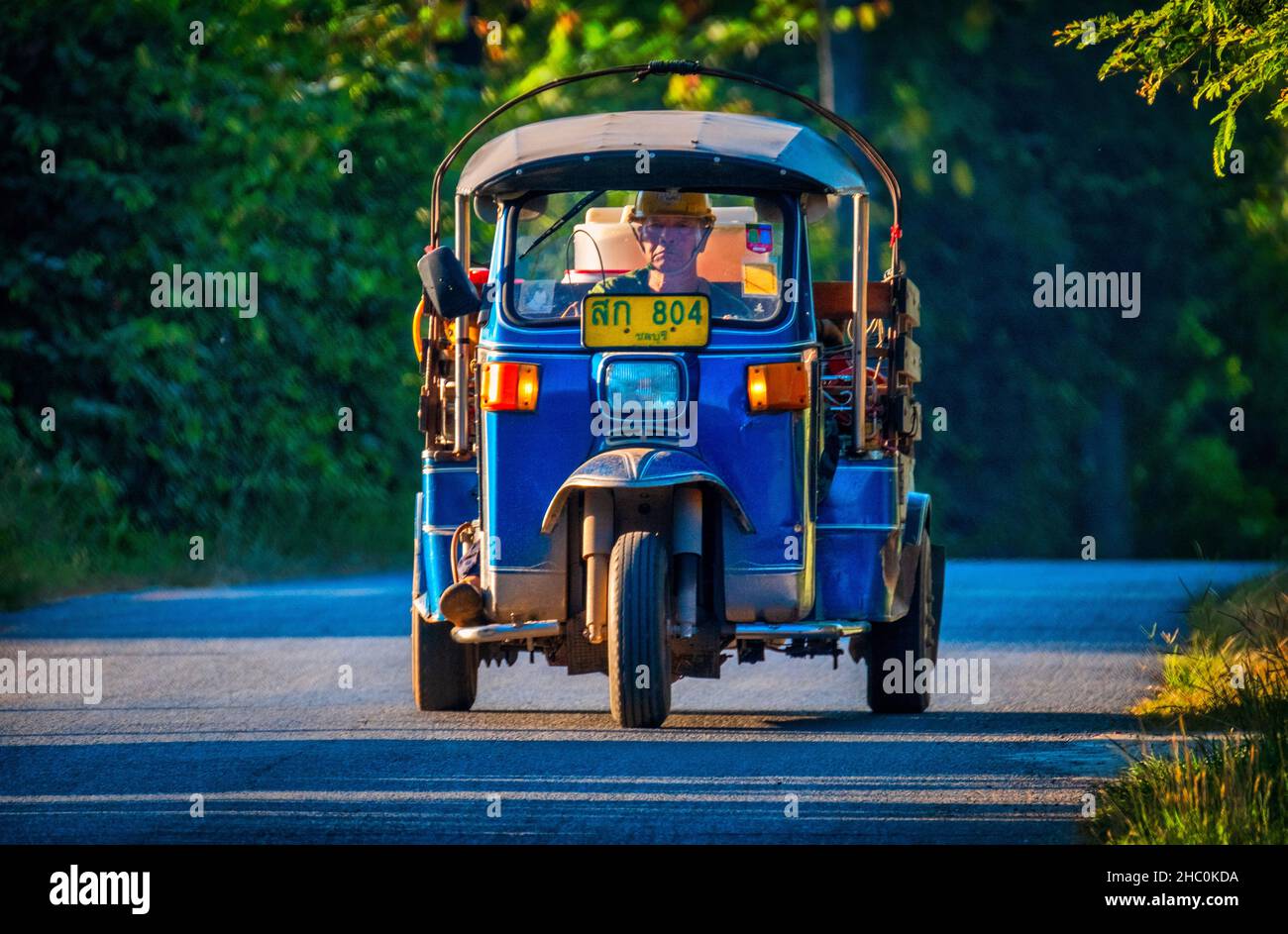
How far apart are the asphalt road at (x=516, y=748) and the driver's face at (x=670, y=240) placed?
2.12 metres

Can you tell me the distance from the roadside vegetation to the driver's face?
2998 millimetres

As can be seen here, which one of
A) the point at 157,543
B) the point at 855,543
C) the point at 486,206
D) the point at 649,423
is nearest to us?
the point at 649,423

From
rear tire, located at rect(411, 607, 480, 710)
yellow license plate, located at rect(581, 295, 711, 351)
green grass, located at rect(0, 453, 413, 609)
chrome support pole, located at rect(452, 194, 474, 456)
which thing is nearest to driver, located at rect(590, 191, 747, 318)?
yellow license plate, located at rect(581, 295, 711, 351)

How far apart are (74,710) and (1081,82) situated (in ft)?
104

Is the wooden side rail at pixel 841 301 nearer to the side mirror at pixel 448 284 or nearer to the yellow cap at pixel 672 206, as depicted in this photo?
the yellow cap at pixel 672 206

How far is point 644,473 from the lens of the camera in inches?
450

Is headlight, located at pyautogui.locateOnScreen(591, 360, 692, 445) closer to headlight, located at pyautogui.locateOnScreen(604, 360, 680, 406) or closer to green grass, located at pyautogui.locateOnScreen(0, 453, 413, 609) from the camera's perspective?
headlight, located at pyautogui.locateOnScreen(604, 360, 680, 406)

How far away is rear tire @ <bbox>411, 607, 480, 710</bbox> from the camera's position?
12719mm

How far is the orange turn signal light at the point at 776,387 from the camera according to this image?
465 inches

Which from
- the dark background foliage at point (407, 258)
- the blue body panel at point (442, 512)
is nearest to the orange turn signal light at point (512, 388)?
the blue body panel at point (442, 512)

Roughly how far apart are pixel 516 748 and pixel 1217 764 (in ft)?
10.5

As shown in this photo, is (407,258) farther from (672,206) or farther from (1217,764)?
(1217,764)

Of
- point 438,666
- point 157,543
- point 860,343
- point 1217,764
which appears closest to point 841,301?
point 860,343
